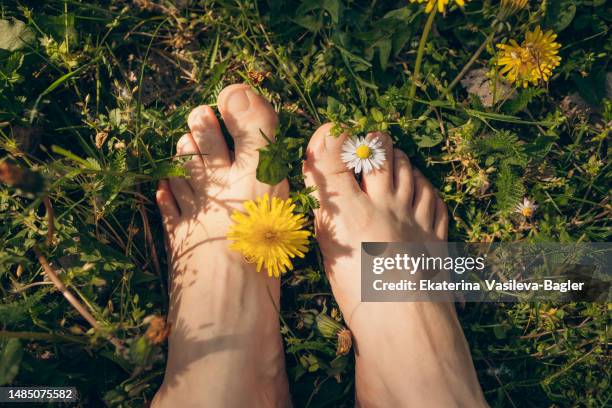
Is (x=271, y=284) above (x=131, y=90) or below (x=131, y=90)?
below

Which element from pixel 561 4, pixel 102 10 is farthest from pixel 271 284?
pixel 561 4

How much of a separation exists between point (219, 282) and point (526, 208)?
114cm

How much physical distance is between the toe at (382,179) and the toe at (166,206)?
74 cm

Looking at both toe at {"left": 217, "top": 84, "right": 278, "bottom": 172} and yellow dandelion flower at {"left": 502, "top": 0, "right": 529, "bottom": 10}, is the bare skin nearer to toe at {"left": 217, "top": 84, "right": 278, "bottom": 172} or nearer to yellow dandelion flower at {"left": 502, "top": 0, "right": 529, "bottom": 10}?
toe at {"left": 217, "top": 84, "right": 278, "bottom": 172}

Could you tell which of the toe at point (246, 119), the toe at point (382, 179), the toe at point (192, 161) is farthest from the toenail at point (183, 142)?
the toe at point (382, 179)

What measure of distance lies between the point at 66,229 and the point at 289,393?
97cm

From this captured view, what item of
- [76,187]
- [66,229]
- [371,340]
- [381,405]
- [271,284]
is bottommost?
[381,405]

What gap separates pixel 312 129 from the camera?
6.31ft

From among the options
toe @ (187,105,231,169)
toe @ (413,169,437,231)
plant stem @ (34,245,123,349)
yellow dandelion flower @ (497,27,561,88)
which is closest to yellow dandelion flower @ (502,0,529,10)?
yellow dandelion flower @ (497,27,561,88)

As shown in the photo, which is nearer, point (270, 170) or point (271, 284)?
point (270, 170)

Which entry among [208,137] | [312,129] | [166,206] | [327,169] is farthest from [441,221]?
[166,206]

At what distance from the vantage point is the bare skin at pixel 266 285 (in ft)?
5.54

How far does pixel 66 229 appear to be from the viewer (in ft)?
5.56

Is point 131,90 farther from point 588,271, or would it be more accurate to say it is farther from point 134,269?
point 588,271
